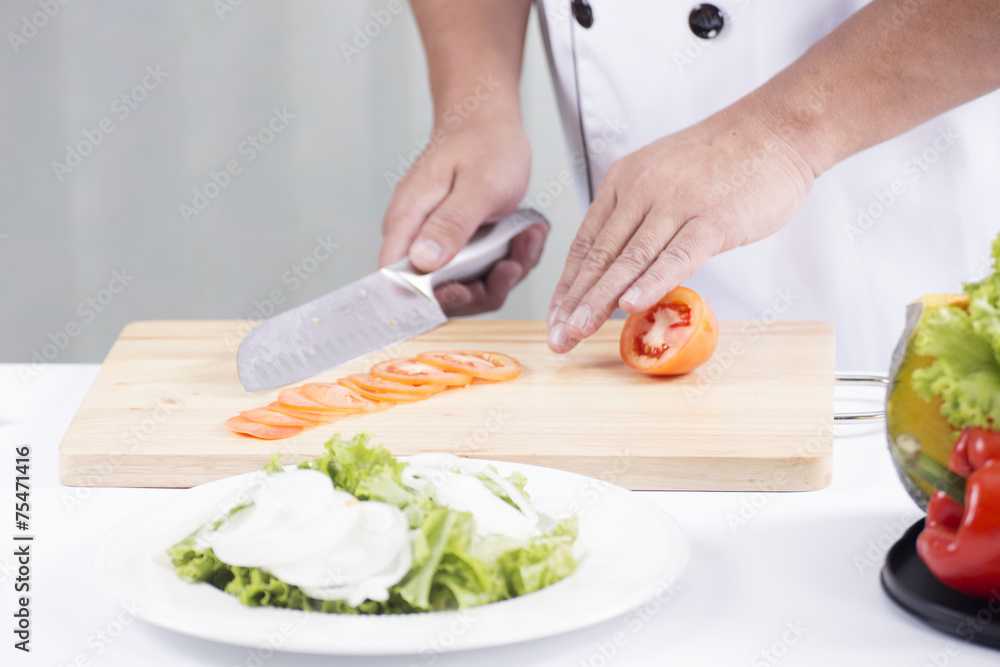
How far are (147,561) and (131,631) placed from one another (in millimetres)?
62

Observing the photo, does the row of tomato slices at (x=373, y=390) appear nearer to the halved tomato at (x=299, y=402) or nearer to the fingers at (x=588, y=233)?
the halved tomato at (x=299, y=402)

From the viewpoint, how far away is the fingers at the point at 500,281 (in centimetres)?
A: 189

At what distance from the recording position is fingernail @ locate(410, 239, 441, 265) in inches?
68.1

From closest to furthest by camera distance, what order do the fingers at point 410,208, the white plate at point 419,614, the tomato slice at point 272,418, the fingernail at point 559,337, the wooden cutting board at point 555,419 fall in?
the white plate at point 419,614 < the wooden cutting board at point 555,419 < the tomato slice at point 272,418 < the fingernail at point 559,337 < the fingers at point 410,208

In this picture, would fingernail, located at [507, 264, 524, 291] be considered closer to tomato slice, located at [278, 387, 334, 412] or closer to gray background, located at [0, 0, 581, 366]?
tomato slice, located at [278, 387, 334, 412]

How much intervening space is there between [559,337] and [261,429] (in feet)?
1.55

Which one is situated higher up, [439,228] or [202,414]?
[439,228]

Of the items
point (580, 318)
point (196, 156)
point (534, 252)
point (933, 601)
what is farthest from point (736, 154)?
point (196, 156)

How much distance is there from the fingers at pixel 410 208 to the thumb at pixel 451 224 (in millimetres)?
14

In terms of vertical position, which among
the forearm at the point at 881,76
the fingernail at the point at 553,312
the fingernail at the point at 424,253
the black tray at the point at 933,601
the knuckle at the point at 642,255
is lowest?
the fingernail at the point at 553,312

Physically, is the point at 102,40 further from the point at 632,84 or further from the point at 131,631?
the point at 131,631

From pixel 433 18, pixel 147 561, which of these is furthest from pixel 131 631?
pixel 433 18

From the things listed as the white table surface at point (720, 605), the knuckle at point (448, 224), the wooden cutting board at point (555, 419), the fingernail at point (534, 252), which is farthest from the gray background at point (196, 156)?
the white table surface at point (720, 605)

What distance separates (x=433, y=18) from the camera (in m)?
2.14
